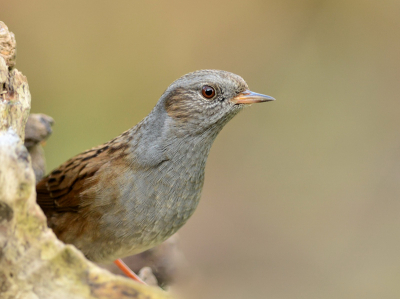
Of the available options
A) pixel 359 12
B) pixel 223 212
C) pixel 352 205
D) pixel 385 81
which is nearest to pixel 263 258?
pixel 223 212

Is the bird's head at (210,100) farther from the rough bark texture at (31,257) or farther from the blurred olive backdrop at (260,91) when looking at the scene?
the blurred olive backdrop at (260,91)

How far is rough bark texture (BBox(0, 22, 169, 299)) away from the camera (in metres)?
1.79

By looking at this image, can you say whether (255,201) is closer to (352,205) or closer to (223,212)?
(223,212)

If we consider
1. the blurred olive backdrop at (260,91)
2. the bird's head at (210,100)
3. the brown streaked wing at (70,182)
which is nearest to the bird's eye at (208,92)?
the bird's head at (210,100)

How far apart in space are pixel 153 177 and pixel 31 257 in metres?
1.17

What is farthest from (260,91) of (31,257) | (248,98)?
(31,257)

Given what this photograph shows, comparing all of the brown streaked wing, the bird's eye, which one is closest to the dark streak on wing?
the brown streaked wing

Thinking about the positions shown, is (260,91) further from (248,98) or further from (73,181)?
(73,181)

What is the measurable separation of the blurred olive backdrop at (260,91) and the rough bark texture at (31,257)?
4.21 m

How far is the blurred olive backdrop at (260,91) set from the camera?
6348 millimetres

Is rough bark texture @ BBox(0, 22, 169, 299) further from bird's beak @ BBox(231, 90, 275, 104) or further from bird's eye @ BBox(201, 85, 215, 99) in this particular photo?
bird's beak @ BBox(231, 90, 275, 104)

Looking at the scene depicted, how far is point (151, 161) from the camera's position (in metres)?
2.98

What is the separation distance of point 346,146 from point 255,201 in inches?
57.0

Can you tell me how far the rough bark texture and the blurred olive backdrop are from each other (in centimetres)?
421
